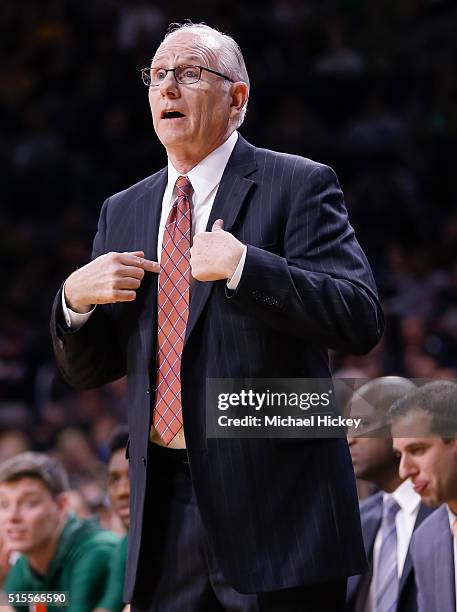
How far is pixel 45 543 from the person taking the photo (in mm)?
3863

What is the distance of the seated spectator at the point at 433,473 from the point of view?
2783 millimetres

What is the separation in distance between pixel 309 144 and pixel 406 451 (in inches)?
213

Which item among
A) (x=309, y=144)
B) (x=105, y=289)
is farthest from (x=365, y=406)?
(x=309, y=144)

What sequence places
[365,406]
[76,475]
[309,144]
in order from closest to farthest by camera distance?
[365,406]
[76,475]
[309,144]

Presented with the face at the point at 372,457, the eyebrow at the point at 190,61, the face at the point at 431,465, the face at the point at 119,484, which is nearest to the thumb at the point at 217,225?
the eyebrow at the point at 190,61

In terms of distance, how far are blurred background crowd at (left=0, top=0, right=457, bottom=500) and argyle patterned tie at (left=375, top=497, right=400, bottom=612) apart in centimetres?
302

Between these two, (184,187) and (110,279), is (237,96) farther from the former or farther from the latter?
(110,279)

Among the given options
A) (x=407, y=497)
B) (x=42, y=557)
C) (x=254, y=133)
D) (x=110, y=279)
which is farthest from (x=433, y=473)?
(x=254, y=133)

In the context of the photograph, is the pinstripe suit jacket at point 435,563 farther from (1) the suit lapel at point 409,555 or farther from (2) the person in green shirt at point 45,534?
(2) the person in green shirt at point 45,534

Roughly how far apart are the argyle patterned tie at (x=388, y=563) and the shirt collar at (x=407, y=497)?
0.9 inches

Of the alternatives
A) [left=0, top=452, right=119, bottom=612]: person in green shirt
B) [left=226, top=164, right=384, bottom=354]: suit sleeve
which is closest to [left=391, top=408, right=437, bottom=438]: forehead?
[left=226, top=164, right=384, bottom=354]: suit sleeve

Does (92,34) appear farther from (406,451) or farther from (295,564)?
(295,564)

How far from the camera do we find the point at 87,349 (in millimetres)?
2572

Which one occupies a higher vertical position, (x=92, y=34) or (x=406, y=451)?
(x=92, y=34)
